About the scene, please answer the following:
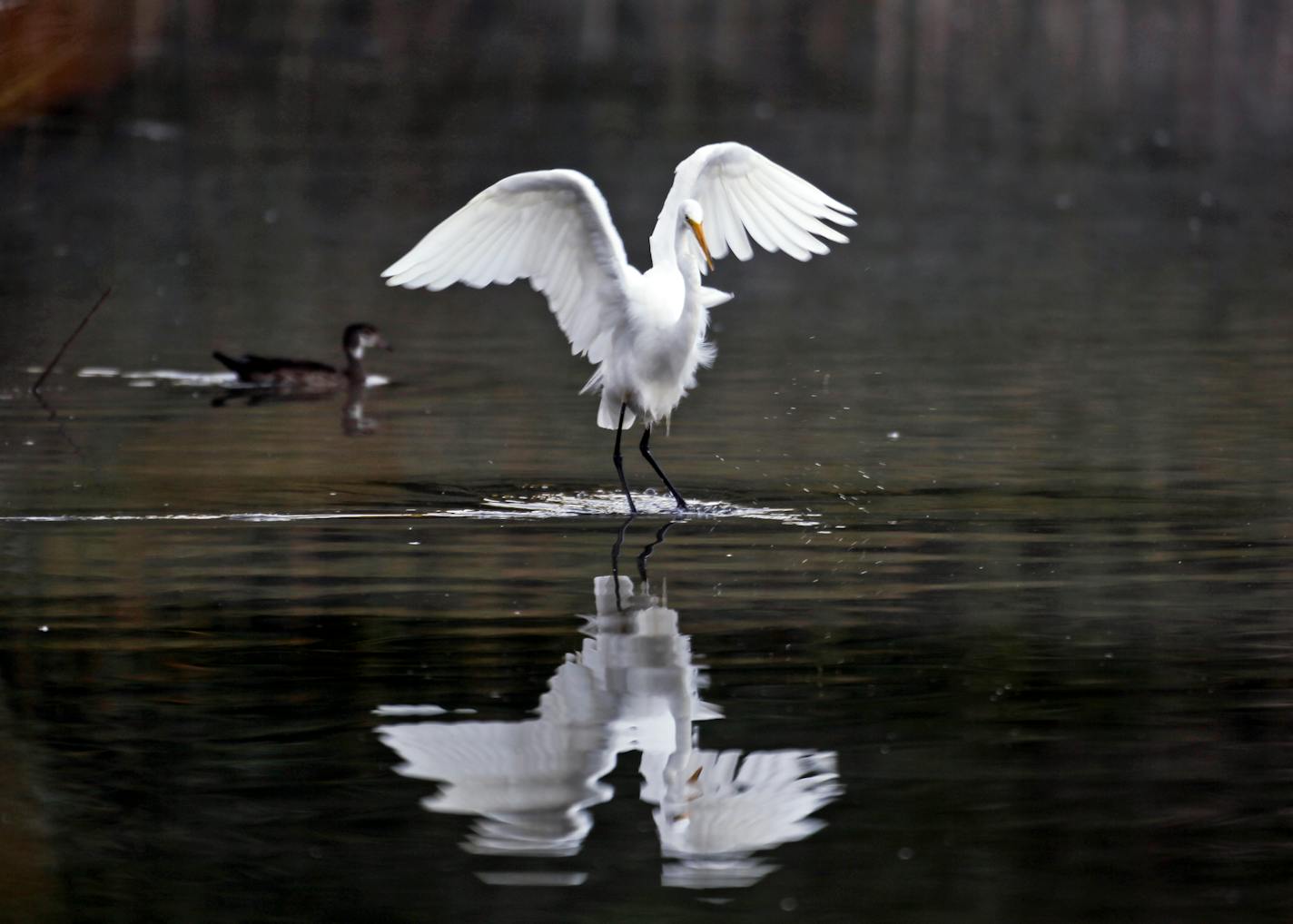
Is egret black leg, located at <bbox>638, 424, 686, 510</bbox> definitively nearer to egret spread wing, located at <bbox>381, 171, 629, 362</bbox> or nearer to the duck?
egret spread wing, located at <bbox>381, 171, 629, 362</bbox>

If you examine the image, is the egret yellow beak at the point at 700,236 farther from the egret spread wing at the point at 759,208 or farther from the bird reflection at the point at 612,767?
the bird reflection at the point at 612,767

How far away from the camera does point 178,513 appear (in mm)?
11891

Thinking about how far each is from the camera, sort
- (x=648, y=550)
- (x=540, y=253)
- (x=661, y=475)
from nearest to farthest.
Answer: (x=648, y=550)
(x=661, y=475)
(x=540, y=253)

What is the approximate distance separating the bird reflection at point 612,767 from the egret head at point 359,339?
10.9 m

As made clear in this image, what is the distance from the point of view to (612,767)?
23.0ft

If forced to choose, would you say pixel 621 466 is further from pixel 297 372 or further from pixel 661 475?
pixel 297 372

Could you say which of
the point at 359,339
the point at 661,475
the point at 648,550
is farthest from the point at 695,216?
the point at 359,339

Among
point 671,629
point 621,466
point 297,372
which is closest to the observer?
point 671,629

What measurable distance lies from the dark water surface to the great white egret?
65cm

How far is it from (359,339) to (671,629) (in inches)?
415

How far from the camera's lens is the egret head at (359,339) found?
18.9 m

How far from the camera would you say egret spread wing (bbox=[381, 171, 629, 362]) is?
12.0 metres

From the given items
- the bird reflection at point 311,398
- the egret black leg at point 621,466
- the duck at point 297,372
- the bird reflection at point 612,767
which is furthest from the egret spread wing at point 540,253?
the duck at point 297,372

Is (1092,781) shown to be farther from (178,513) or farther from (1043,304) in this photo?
(1043,304)
